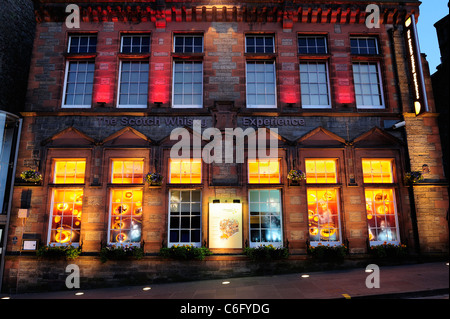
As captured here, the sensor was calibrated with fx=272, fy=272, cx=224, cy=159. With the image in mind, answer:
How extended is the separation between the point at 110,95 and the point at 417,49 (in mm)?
11309

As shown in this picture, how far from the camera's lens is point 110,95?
10.1m

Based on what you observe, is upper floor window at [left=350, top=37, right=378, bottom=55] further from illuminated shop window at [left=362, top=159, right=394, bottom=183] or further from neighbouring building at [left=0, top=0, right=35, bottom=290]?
neighbouring building at [left=0, top=0, right=35, bottom=290]

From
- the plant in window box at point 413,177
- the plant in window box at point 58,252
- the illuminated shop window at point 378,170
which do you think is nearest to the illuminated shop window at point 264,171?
the illuminated shop window at point 378,170

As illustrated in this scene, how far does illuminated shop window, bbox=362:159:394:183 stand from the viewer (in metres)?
9.82

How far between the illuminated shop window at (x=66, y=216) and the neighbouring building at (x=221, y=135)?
40 mm

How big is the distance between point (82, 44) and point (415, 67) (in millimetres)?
12563

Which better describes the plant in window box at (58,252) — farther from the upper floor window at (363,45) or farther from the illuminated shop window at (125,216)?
the upper floor window at (363,45)

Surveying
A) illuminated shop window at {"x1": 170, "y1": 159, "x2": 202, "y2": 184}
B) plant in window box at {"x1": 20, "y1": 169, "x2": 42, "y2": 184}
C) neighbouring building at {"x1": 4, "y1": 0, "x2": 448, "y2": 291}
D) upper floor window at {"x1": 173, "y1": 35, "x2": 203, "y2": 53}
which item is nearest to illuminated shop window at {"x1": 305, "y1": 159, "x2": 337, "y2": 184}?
neighbouring building at {"x1": 4, "y1": 0, "x2": 448, "y2": 291}

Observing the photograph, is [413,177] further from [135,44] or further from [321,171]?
[135,44]

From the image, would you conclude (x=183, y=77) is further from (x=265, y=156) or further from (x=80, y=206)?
(x=80, y=206)

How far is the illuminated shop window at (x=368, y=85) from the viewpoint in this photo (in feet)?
34.5

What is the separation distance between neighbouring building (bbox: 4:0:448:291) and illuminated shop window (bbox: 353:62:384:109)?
0.18 feet

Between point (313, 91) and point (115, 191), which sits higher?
point (313, 91)
